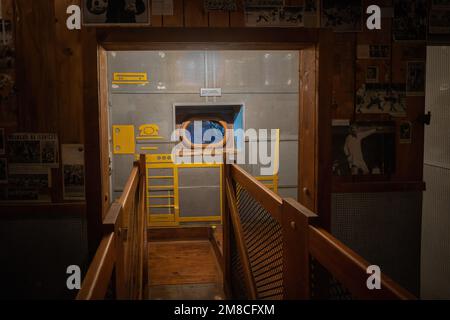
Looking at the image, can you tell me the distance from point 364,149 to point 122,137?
3.57 meters

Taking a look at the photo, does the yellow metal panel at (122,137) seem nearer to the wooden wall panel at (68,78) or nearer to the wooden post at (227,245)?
the wooden post at (227,245)

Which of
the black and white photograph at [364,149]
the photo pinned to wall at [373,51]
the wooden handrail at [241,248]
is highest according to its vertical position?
the photo pinned to wall at [373,51]

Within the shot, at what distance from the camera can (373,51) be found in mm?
2764

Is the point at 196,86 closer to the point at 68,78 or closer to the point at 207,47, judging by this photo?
the point at 207,47

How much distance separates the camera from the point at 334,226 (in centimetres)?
283

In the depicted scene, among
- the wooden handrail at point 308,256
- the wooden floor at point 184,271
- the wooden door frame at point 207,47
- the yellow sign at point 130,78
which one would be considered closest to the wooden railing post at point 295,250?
the wooden handrail at point 308,256

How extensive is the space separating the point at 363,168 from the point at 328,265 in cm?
159

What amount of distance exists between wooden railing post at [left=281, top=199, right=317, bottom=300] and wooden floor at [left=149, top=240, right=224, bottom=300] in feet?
7.46

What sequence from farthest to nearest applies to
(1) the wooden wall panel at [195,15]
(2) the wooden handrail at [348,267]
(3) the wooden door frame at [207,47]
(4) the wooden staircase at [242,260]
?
(1) the wooden wall panel at [195,15], (3) the wooden door frame at [207,47], (4) the wooden staircase at [242,260], (2) the wooden handrail at [348,267]

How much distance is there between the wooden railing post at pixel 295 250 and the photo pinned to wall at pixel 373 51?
1.40 meters

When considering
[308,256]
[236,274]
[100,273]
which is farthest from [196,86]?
[100,273]

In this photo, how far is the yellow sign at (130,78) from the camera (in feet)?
17.4
